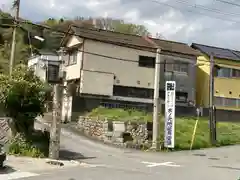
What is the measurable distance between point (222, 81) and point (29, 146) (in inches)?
1080

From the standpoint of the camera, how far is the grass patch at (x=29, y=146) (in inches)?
723

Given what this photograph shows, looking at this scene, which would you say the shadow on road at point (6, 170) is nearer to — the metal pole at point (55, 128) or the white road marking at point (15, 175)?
the white road marking at point (15, 175)

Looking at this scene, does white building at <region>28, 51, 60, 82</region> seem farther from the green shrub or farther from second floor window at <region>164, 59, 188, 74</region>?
the green shrub

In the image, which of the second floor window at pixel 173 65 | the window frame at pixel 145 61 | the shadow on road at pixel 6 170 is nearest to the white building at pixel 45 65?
the window frame at pixel 145 61

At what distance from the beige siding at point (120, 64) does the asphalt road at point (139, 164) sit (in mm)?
9466

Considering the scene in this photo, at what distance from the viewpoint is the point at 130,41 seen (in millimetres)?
36719

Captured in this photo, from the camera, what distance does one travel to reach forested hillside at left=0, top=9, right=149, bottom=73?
144 feet

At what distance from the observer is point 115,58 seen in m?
35.1

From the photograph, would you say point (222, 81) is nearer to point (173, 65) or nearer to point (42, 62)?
point (173, 65)

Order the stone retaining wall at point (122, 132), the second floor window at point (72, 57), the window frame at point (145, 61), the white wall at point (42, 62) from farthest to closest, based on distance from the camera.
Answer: the white wall at point (42, 62)
the window frame at point (145, 61)
the second floor window at point (72, 57)
the stone retaining wall at point (122, 132)

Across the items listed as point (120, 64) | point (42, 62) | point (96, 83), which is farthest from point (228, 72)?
point (42, 62)

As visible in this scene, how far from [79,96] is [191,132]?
10.4 meters

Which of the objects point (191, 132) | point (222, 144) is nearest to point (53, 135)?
point (191, 132)

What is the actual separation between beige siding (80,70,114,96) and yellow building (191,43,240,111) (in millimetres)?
10856
